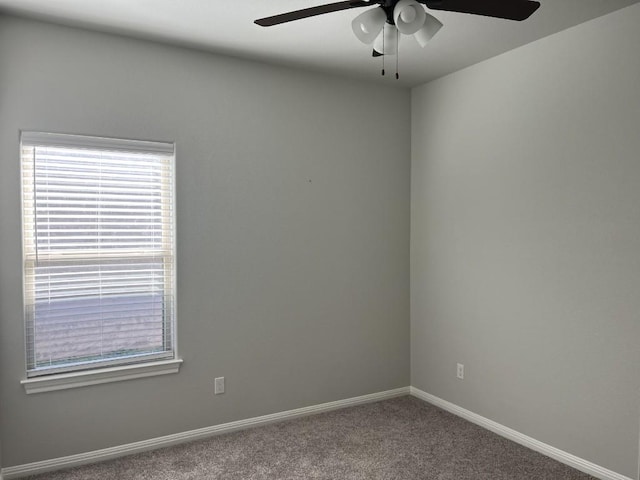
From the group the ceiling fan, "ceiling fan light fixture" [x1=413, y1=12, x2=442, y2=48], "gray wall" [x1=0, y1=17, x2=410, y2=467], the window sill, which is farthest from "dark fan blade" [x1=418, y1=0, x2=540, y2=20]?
the window sill

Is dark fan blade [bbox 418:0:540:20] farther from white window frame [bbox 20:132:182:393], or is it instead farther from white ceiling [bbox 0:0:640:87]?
→ white window frame [bbox 20:132:182:393]

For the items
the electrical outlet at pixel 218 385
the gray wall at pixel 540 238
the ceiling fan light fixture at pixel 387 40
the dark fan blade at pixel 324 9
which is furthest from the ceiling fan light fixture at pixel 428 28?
the electrical outlet at pixel 218 385

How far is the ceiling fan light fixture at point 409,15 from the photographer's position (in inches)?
71.1

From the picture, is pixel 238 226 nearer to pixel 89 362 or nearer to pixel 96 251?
pixel 96 251

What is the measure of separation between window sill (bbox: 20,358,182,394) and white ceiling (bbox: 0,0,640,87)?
2.04 meters

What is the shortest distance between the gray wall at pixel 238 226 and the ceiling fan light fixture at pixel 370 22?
1646 mm

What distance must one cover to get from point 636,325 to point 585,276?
37cm

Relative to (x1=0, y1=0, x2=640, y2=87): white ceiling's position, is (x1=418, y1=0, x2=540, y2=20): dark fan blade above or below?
below

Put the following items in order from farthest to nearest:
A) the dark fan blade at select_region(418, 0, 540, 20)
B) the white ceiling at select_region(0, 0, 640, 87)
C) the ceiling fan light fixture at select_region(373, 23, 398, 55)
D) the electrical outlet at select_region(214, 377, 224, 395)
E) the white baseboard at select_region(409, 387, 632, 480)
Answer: the electrical outlet at select_region(214, 377, 224, 395) < the white baseboard at select_region(409, 387, 632, 480) < the white ceiling at select_region(0, 0, 640, 87) < the ceiling fan light fixture at select_region(373, 23, 398, 55) < the dark fan blade at select_region(418, 0, 540, 20)

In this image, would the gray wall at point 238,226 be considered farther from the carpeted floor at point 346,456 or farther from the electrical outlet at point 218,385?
the carpeted floor at point 346,456

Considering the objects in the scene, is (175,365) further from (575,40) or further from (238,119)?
(575,40)

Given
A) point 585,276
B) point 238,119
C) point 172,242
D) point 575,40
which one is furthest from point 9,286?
point 575,40

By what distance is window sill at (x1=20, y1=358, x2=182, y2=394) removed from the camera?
111 inches

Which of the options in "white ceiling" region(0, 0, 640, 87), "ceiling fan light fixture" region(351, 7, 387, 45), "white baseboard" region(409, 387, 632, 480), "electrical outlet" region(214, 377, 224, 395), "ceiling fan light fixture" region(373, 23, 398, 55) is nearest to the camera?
"ceiling fan light fixture" region(351, 7, 387, 45)
